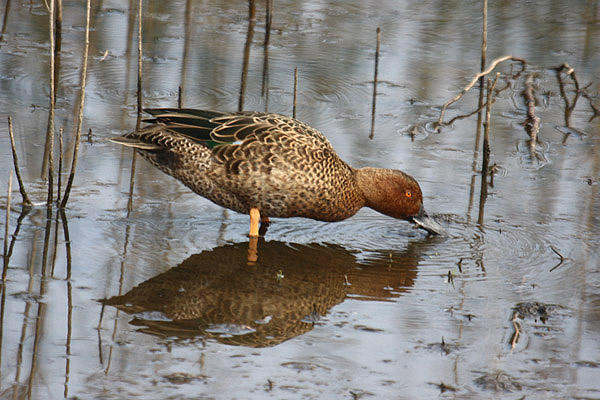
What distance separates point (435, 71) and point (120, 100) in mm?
3412

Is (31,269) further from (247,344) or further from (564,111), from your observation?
(564,111)

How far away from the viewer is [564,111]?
8.86 meters

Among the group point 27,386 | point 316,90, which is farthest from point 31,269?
point 316,90

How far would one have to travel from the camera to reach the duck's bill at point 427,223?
20.3 ft

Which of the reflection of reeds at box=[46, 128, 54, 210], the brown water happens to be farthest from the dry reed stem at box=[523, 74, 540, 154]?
the reflection of reeds at box=[46, 128, 54, 210]

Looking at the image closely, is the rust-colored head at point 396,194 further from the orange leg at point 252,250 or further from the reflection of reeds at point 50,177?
the reflection of reeds at point 50,177

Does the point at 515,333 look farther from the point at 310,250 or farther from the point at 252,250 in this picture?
the point at 252,250

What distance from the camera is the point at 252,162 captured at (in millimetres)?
5922

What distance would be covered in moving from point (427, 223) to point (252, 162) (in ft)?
4.09

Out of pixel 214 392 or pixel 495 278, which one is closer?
pixel 214 392

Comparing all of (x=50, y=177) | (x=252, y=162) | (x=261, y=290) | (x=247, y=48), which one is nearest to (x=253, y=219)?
(x=252, y=162)

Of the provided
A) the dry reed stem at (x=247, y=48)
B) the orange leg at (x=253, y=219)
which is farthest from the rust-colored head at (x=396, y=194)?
the dry reed stem at (x=247, y=48)

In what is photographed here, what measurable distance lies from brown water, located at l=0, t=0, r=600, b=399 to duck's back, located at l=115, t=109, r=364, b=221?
0.83 feet

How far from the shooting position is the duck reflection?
461 cm
